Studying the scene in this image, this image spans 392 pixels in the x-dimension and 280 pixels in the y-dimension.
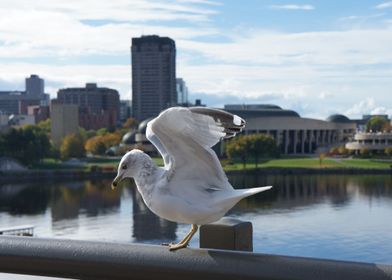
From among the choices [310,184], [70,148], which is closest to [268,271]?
[310,184]

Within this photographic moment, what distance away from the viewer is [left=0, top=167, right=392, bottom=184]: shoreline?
58.1 m

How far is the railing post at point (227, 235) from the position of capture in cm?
345

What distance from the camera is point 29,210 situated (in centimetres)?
3594

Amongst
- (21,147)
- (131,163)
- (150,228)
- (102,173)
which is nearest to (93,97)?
(21,147)

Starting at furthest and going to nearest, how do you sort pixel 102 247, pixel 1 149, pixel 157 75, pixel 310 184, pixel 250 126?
1. pixel 157 75
2. pixel 250 126
3. pixel 1 149
4. pixel 310 184
5. pixel 102 247

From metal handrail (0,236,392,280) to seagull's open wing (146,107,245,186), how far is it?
2.22ft

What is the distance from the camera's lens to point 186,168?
12.1 feet

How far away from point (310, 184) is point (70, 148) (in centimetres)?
2965

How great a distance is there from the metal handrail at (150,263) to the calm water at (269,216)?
59.1ft

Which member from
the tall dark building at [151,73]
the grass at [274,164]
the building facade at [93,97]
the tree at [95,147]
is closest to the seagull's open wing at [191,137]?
the grass at [274,164]

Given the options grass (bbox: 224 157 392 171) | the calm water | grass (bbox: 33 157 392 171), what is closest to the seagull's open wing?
the calm water

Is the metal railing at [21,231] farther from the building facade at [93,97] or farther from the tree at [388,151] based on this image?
the building facade at [93,97]

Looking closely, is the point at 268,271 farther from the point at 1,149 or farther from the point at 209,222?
the point at 1,149

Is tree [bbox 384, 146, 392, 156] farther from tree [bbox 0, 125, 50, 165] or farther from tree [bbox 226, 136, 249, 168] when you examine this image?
tree [bbox 0, 125, 50, 165]
